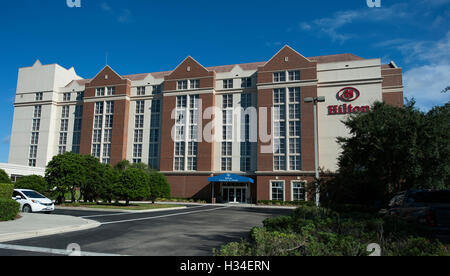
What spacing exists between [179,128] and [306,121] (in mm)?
18746

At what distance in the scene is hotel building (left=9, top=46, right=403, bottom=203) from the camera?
42.3 m

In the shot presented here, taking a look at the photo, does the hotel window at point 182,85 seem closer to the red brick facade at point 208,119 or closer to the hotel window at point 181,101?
the red brick facade at point 208,119

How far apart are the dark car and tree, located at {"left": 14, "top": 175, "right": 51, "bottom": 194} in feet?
94.2

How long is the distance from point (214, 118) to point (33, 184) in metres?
24.9

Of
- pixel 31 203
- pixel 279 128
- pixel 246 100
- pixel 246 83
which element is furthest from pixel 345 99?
pixel 31 203

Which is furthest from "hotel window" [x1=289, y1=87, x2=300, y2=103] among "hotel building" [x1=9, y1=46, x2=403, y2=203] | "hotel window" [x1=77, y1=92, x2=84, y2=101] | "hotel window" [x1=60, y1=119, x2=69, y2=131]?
"hotel window" [x1=60, y1=119, x2=69, y2=131]

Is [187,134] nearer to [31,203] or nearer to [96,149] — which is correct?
[96,149]

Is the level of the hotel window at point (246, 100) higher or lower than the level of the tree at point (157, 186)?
higher

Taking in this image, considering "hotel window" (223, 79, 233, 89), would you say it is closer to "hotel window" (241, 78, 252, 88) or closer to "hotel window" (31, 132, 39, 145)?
"hotel window" (241, 78, 252, 88)

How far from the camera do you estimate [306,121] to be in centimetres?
4184

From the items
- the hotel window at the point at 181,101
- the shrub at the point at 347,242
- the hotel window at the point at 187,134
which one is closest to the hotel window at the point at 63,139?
the hotel window at the point at 187,134

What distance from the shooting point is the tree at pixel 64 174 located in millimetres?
27703

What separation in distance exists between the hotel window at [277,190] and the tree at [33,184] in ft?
86.6
